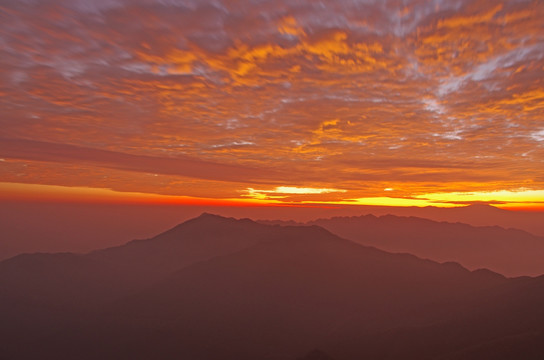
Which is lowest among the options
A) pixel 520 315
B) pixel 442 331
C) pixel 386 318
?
pixel 386 318

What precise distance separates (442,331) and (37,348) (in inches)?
7544

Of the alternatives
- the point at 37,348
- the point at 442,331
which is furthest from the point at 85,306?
the point at 442,331

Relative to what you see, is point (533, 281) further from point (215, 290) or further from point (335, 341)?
point (215, 290)

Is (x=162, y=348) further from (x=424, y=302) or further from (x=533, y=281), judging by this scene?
(x=533, y=281)

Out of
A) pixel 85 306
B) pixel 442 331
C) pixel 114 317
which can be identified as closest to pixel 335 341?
pixel 442 331

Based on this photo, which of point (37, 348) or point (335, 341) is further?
point (37, 348)

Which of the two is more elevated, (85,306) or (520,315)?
(520,315)

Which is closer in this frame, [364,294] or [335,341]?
[335,341]

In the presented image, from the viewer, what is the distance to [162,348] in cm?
13200

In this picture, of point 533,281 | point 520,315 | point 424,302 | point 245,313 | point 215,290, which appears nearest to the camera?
point 520,315

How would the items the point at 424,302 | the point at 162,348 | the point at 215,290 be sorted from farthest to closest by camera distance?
Answer: the point at 215,290, the point at 424,302, the point at 162,348

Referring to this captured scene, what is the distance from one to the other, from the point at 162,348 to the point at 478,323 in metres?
136

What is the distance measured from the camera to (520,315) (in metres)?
87.9

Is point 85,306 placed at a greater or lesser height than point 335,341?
lesser
